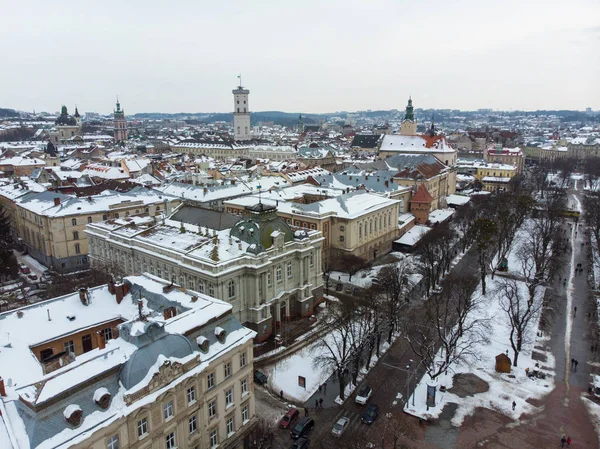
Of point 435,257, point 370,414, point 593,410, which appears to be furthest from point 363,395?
point 435,257

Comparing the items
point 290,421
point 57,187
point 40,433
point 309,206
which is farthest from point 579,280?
point 57,187

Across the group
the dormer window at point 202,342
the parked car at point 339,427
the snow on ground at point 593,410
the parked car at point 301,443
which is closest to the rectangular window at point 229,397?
the dormer window at point 202,342

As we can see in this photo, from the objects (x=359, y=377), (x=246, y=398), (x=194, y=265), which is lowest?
(x=359, y=377)

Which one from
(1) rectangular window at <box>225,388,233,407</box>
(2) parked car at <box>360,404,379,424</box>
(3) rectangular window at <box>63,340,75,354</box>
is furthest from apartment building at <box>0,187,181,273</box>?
(2) parked car at <box>360,404,379,424</box>

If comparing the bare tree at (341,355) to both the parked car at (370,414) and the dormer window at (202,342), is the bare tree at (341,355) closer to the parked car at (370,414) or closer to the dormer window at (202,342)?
Result: the parked car at (370,414)

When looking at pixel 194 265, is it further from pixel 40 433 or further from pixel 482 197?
pixel 482 197

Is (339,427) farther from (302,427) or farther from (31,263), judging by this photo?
(31,263)
